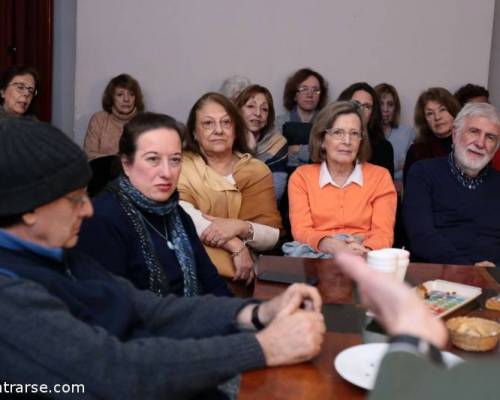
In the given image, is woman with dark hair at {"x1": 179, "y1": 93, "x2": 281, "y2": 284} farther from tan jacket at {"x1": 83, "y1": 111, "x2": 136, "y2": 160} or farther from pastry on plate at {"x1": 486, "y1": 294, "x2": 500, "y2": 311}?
tan jacket at {"x1": 83, "y1": 111, "x2": 136, "y2": 160}

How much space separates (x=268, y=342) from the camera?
126 cm

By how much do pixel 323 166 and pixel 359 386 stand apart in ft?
6.01

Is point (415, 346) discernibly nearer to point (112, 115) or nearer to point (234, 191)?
point (234, 191)

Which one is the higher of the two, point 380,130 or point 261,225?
point 380,130

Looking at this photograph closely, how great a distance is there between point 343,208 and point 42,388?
6.28 feet

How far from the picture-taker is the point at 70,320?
1.10 metres

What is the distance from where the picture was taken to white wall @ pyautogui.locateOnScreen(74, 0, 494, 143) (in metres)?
4.66

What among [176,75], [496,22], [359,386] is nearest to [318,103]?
[176,75]

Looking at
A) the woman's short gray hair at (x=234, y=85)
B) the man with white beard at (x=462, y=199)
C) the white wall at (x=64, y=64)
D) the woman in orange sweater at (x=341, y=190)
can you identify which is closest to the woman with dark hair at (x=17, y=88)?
the white wall at (x=64, y=64)

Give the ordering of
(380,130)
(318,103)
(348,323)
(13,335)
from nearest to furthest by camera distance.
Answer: (13,335)
(348,323)
(380,130)
(318,103)

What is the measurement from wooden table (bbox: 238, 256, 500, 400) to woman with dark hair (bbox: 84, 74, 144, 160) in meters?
2.72

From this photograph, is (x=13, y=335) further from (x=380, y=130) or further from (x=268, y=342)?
(x=380, y=130)

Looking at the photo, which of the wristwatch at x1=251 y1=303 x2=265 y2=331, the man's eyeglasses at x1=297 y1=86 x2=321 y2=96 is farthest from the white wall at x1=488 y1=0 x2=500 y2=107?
the wristwatch at x1=251 y1=303 x2=265 y2=331

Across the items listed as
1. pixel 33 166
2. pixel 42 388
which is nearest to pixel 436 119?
pixel 33 166
